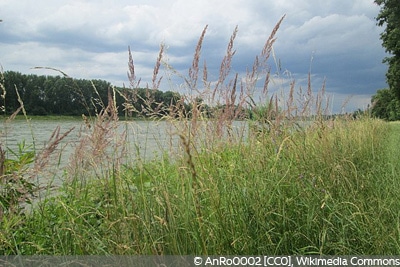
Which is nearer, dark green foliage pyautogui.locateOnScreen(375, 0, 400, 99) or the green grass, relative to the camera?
the green grass

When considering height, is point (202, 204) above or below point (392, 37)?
below

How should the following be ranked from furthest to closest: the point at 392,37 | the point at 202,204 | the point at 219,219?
the point at 392,37 < the point at 202,204 < the point at 219,219

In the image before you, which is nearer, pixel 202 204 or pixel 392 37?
pixel 202 204

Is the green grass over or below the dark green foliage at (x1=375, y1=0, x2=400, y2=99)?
below

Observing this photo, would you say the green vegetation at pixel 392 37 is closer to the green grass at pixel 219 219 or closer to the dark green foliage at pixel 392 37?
the dark green foliage at pixel 392 37

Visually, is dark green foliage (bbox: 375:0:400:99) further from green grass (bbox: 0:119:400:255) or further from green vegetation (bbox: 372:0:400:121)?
green grass (bbox: 0:119:400:255)

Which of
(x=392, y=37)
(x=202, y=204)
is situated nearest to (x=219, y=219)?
(x=202, y=204)

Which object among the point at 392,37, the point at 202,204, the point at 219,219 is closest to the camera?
the point at 219,219

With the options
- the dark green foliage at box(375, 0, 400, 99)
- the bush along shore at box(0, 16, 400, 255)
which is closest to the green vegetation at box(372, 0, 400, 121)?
the dark green foliage at box(375, 0, 400, 99)

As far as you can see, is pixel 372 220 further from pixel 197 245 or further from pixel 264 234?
pixel 197 245

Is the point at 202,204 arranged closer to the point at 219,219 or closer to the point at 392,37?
the point at 219,219

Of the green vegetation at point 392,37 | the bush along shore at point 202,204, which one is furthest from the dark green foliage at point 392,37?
the bush along shore at point 202,204

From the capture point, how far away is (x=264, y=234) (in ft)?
6.13

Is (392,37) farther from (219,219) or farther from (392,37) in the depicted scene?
(219,219)
